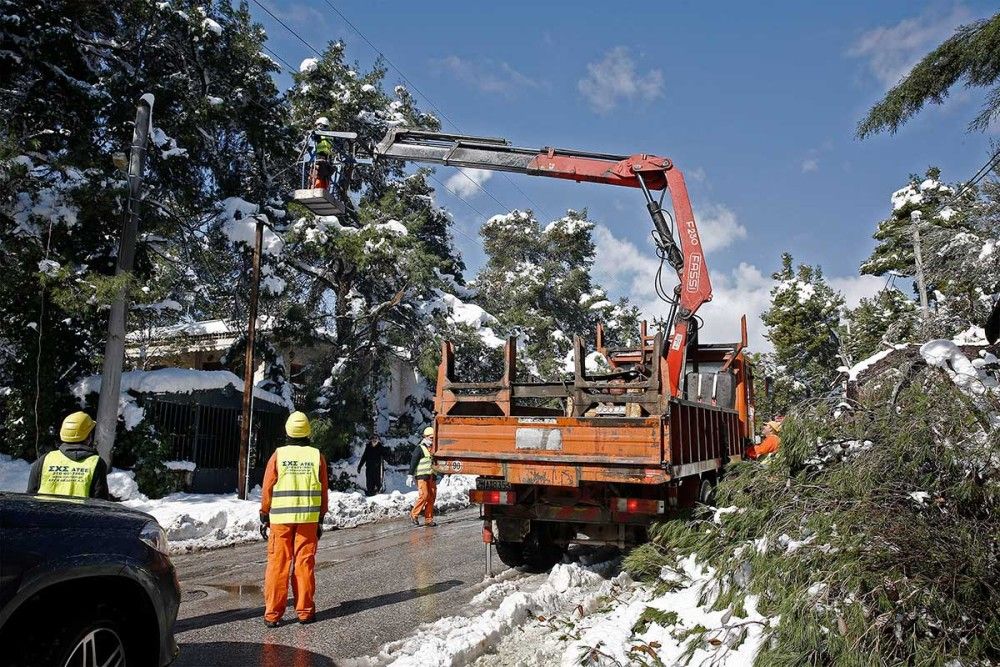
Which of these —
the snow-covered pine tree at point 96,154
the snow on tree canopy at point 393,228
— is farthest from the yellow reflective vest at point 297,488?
the snow on tree canopy at point 393,228

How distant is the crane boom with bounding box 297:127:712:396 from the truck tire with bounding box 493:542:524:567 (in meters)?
2.76

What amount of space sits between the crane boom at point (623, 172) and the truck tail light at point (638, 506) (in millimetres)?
2407

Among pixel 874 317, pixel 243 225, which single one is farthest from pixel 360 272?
pixel 874 317

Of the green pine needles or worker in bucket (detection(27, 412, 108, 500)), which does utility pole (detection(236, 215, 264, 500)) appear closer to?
worker in bucket (detection(27, 412, 108, 500))

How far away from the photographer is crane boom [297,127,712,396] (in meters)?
9.94

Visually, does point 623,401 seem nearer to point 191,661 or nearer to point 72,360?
point 191,661

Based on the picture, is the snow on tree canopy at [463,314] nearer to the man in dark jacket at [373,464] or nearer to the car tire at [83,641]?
the man in dark jacket at [373,464]

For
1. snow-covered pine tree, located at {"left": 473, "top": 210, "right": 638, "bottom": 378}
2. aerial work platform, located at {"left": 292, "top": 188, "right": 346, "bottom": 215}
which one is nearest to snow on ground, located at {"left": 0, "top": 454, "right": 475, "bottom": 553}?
aerial work platform, located at {"left": 292, "top": 188, "right": 346, "bottom": 215}

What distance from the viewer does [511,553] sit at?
802 centimetres

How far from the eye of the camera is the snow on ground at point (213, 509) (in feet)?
35.1

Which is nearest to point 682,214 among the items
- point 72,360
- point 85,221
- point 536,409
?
point 536,409

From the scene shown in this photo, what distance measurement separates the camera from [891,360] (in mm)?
5848

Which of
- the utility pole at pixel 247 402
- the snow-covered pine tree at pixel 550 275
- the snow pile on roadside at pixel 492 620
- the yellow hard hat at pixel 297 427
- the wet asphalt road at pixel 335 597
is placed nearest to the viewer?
the snow pile on roadside at pixel 492 620

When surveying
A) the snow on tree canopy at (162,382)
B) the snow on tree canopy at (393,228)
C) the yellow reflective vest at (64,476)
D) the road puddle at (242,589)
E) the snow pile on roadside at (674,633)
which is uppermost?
the snow on tree canopy at (393,228)
